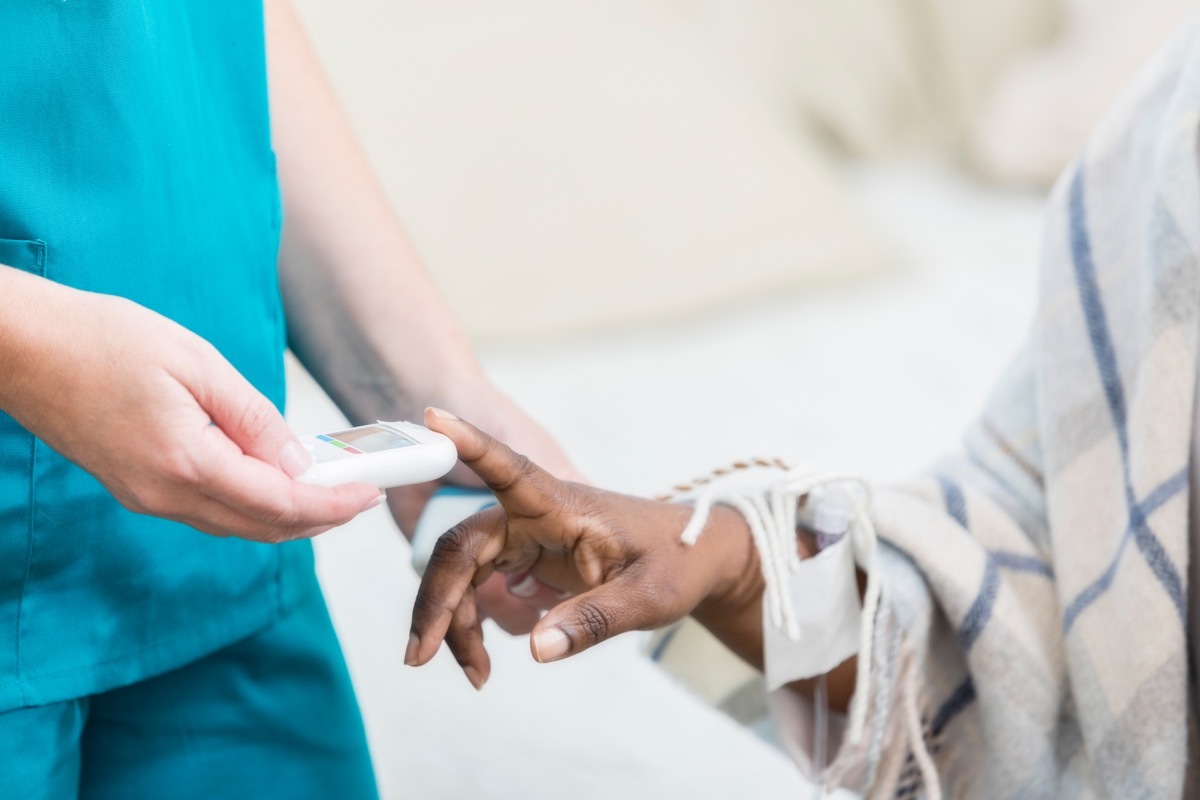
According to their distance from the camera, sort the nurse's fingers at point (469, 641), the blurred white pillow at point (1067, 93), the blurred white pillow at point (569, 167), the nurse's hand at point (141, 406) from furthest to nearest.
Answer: the blurred white pillow at point (1067, 93) → the blurred white pillow at point (569, 167) → the nurse's fingers at point (469, 641) → the nurse's hand at point (141, 406)

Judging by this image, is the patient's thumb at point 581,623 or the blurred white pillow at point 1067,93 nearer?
the patient's thumb at point 581,623

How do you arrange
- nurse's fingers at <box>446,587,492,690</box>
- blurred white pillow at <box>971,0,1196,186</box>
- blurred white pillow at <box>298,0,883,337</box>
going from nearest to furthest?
nurse's fingers at <box>446,587,492,690</box>
blurred white pillow at <box>298,0,883,337</box>
blurred white pillow at <box>971,0,1196,186</box>

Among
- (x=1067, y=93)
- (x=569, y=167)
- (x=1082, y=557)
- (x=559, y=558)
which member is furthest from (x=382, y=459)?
(x=1067, y=93)

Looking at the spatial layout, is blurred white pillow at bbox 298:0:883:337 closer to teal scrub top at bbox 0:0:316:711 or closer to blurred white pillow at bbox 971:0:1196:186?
blurred white pillow at bbox 971:0:1196:186

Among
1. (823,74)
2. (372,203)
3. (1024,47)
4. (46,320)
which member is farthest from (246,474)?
(1024,47)

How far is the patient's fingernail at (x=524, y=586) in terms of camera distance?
54cm

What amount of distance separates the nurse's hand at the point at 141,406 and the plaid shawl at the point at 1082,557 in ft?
0.98

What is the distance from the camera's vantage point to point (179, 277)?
1.51 feet

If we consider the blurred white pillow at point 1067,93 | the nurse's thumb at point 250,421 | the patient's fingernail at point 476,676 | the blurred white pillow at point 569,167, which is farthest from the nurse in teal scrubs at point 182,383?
the blurred white pillow at point 1067,93

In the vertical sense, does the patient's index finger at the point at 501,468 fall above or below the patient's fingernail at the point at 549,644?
above

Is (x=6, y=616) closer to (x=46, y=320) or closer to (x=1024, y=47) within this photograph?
(x=46, y=320)

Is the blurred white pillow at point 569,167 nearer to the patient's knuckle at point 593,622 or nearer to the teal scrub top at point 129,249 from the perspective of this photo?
the teal scrub top at point 129,249

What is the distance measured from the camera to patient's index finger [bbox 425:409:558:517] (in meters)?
0.40

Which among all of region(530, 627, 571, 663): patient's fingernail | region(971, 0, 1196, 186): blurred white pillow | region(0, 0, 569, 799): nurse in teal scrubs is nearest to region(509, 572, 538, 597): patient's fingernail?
region(0, 0, 569, 799): nurse in teal scrubs
